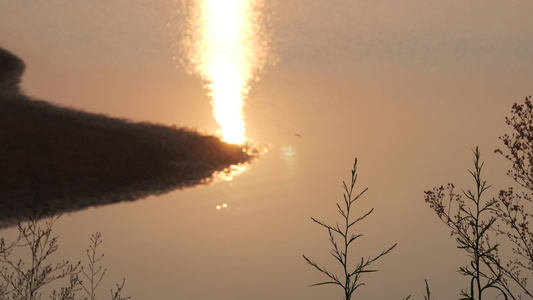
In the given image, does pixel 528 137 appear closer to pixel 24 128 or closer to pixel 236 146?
pixel 236 146

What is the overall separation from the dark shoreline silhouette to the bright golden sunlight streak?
1.85 meters

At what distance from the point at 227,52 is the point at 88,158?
43.7 feet

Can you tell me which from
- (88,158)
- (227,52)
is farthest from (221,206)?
(227,52)

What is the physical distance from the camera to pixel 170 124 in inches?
1142

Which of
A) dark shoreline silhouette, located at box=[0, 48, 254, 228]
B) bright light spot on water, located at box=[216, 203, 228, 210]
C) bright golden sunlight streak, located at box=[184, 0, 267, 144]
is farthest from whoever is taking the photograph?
bright golden sunlight streak, located at box=[184, 0, 267, 144]

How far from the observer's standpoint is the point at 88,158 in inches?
1024

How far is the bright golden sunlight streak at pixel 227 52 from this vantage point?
98.2 ft

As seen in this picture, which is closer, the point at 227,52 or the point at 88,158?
the point at 88,158

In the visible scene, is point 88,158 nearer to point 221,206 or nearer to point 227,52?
point 221,206

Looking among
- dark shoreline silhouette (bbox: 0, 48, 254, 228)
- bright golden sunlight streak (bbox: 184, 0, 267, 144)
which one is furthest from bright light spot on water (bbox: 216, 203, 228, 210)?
bright golden sunlight streak (bbox: 184, 0, 267, 144)

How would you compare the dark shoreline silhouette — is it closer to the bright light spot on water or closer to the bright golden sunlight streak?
the bright golden sunlight streak

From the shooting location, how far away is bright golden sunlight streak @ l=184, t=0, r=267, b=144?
98.2 ft

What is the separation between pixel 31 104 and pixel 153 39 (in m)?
10.0

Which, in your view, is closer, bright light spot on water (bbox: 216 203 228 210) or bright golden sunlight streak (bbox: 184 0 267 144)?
bright light spot on water (bbox: 216 203 228 210)
